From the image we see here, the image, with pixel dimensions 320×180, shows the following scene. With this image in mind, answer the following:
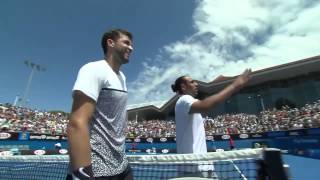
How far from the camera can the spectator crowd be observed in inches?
1161

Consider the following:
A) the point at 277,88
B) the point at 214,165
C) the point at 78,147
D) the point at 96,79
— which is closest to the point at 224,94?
the point at 214,165

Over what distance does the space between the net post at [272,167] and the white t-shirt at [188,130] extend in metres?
1.53

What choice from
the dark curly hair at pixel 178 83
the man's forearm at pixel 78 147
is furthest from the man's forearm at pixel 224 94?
the man's forearm at pixel 78 147

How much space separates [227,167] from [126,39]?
70.7 inches

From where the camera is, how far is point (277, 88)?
44.9 m

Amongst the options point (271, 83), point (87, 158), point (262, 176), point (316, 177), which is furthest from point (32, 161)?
point (271, 83)

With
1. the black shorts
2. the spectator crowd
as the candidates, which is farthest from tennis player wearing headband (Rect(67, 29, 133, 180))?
the spectator crowd

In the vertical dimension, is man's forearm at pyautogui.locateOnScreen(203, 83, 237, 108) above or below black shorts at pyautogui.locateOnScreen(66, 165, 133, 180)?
above

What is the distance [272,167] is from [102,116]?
1395mm

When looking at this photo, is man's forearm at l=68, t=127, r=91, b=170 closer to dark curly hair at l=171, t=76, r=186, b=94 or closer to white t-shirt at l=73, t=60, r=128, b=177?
white t-shirt at l=73, t=60, r=128, b=177

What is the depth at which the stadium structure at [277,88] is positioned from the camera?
4112cm

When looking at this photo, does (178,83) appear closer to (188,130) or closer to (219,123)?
(188,130)

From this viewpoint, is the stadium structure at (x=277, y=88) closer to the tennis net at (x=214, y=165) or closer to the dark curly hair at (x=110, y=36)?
the tennis net at (x=214, y=165)

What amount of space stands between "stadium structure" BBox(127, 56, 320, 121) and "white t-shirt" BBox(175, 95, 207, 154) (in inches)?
1621
